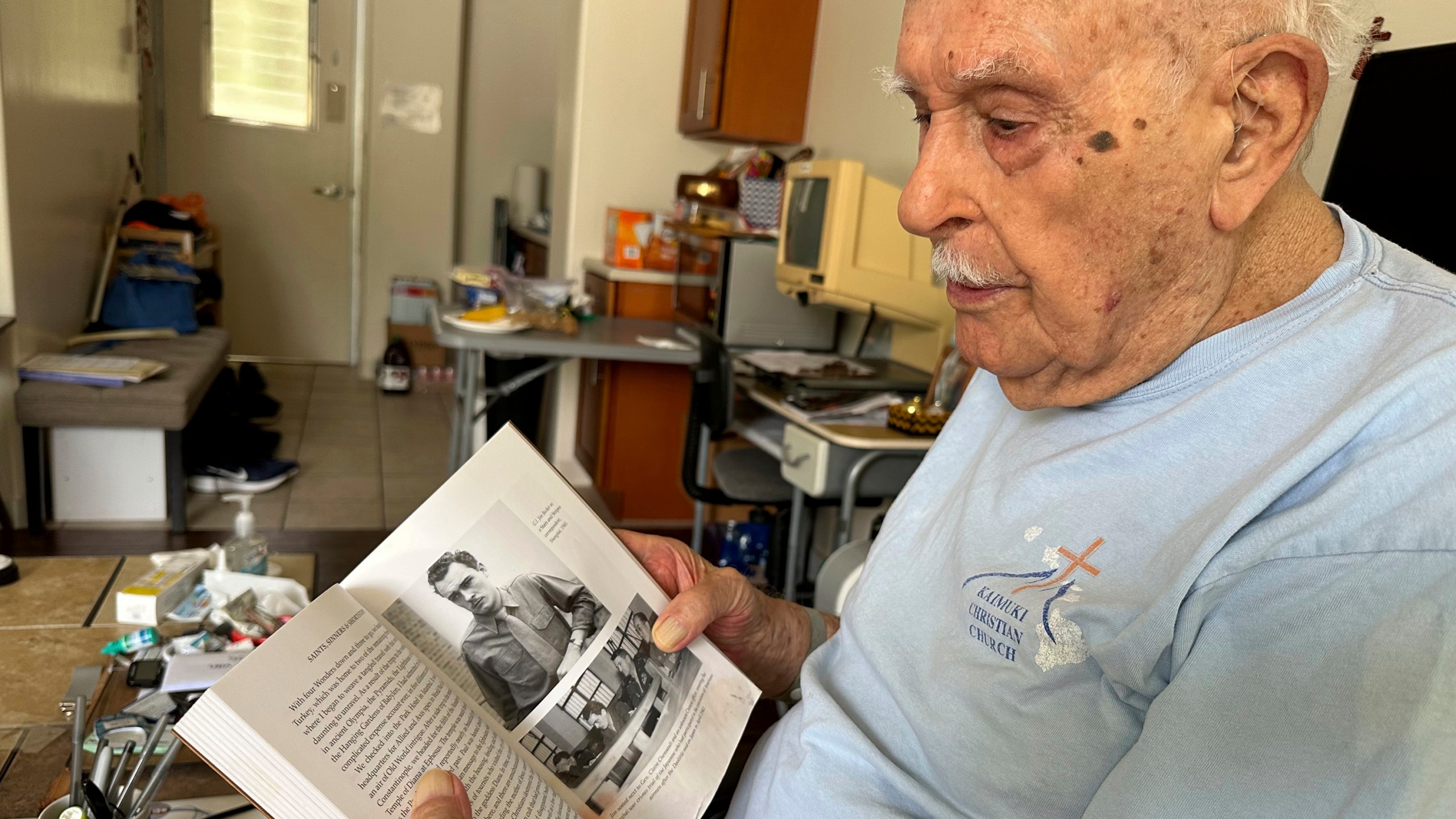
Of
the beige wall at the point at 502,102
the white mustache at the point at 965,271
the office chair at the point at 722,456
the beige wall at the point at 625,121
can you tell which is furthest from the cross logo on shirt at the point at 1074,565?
the beige wall at the point at 502,102

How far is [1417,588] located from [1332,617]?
1.6 inches

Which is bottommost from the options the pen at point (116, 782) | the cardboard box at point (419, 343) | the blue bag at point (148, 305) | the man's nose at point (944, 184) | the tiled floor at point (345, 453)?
the tiled floor at point (345, 453)

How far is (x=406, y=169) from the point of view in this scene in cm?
579

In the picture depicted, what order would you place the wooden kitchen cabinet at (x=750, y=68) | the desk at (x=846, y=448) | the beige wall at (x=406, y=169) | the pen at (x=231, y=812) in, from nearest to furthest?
1. the pen at (x=231, y=812)
2. the desk at (x=846, y=448)
3. the wooden kitchen cabinet at (x=750, y=68)
4. the beige wall at (x=406, y=169)

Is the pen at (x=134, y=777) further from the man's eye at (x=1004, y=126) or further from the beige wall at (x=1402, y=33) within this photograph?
the beige wall at (x=1402, y=33)

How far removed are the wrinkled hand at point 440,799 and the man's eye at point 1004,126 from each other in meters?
0.58

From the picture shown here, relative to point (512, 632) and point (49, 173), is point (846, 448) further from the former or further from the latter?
point (49, 173)

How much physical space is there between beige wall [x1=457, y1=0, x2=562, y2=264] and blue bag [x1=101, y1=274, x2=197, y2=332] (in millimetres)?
2570

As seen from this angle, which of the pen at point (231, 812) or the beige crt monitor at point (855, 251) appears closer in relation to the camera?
the pen at point (231, 812)

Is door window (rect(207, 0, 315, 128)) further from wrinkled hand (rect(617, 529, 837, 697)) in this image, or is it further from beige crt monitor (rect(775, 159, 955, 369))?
wrinkled hand (rect(617, 529, 837, 697))

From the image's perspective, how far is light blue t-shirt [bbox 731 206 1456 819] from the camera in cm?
48

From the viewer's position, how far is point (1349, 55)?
64 cm

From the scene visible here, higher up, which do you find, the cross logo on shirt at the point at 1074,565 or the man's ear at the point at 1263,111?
the man's ear at the point at 1263,111

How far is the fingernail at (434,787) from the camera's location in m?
0.61
